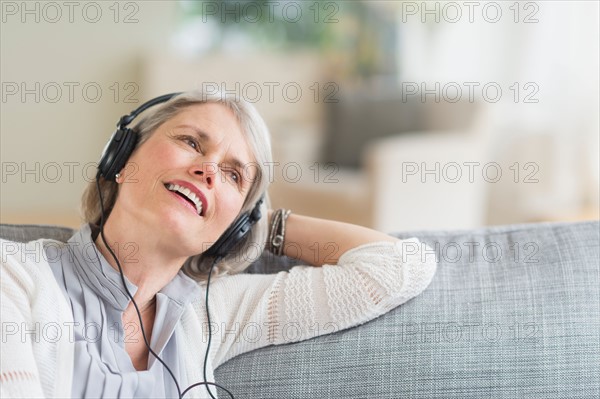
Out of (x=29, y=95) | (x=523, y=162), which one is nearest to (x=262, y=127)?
(x=523, y=162)

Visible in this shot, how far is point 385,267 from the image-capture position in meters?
1.39

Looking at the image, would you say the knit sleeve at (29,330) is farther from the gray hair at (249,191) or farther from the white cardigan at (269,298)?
the gray hair at (249,191)

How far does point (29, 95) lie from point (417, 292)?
144 inches

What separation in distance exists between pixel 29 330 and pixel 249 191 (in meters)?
0.46

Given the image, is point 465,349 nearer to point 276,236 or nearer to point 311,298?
point 311,298

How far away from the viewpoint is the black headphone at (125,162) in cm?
139

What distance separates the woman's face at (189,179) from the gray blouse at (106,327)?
3.5 inches

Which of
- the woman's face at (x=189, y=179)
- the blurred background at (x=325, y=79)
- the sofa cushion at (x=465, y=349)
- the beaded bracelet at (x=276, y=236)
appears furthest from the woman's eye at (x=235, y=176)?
the blurred background at (x=325, y=79)

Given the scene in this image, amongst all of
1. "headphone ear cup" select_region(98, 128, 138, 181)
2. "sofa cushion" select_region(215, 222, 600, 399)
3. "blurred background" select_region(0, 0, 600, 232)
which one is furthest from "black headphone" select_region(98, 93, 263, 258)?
"blurred background" select_region(0, 0, 600, 232)

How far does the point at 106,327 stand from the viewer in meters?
1.28

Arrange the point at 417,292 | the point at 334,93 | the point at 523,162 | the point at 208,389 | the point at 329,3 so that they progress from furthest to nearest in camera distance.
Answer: the point at 329,3, the point at 334,93, the point at 523,162, the point at 417,292, the point at 208,389

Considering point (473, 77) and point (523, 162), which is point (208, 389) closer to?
point (523, 162)

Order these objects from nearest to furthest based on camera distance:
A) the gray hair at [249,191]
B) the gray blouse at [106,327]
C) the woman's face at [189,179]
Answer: the gray blouse at [106,327], the woman's face at [189,179], the gray hair at [249,191]

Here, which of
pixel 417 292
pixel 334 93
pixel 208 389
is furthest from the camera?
pixel 334 93
